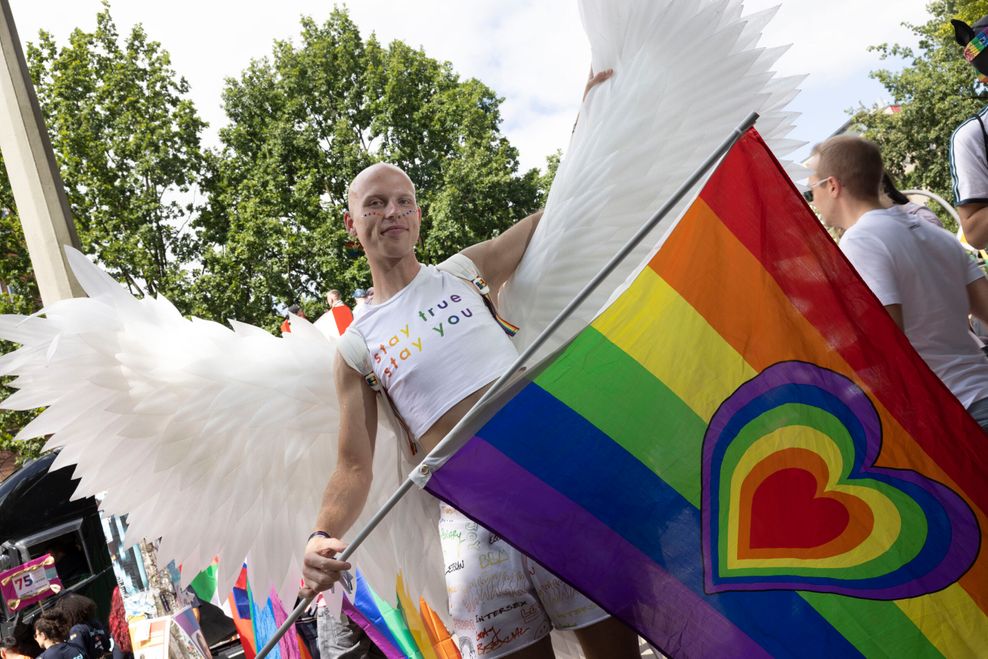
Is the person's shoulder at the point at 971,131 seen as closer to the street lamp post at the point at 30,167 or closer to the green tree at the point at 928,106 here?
the street lamp post at the point at 30,167

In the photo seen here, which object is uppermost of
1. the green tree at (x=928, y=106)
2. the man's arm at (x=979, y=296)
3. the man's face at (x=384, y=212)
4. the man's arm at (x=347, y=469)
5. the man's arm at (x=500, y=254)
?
the green tree at (x=928, y=106)

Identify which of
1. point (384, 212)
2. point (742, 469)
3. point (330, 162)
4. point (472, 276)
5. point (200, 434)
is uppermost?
point (330, 162)

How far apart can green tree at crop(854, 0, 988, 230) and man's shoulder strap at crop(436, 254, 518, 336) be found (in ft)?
87.8

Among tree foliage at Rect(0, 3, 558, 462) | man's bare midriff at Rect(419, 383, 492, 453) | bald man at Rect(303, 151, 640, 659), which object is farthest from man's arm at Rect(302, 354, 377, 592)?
tree foliage at Rect(0, 3, 558, 462)

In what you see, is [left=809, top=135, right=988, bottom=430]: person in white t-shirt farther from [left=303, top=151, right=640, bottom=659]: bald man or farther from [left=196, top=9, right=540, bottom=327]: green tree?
[left=196, top=9, right=540, bottom=327]: green tree

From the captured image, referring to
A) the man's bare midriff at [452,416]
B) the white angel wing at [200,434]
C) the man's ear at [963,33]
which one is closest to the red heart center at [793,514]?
the man's bare midriff at [452,416]

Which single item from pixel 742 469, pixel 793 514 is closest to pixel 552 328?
pixel 742 469

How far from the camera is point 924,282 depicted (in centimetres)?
250

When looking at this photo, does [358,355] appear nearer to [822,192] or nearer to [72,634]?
[822,192]

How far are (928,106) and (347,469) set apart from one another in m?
29.9

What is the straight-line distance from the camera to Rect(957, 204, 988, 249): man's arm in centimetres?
276

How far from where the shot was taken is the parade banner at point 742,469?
1.71 m

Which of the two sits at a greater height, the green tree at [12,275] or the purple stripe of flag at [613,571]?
the green tree at [12,275]

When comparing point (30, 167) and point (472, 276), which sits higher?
point (30, 167)
